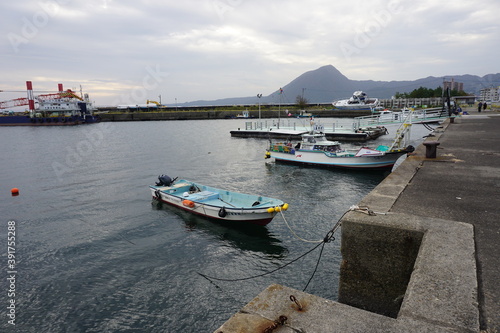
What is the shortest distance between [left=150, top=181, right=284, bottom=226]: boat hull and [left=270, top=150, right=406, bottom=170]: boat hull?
13915 millimetres

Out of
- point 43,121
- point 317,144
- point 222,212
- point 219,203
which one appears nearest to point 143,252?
point 222,212

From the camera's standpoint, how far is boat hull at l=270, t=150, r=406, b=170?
87.8 ft

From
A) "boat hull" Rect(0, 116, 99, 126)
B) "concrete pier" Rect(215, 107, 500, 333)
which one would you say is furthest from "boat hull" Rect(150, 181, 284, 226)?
"boat hull" Rect(0, 116, 99, 126)

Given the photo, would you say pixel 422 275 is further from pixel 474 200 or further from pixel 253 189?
pixel 253 189

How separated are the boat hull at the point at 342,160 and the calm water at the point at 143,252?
3.30 ft

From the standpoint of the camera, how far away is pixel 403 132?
2991cm

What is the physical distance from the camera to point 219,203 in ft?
55.6

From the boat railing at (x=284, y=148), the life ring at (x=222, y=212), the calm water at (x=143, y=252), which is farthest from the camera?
the boat railing at (x=284, y=148)

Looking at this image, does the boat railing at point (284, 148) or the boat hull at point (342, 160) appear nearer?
the boat hull at point (342, 160)

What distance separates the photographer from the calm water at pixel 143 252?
951 centimetres

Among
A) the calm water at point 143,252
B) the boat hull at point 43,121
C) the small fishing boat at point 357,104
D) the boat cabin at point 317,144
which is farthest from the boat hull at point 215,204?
the small fishing boat at point 357,104

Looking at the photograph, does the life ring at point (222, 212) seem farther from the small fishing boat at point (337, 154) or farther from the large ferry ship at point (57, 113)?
the large ferry ship at point (57, 113)

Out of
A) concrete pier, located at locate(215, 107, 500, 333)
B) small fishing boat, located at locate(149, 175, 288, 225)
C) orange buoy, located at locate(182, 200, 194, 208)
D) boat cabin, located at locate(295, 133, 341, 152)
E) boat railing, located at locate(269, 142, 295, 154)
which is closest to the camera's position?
concrete pier, located at locate(215, 107, 500, 333)

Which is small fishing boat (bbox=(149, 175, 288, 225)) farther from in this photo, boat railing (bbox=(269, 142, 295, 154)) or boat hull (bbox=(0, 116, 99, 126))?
boat hull (bbox=(0, 116, 99, 126))
